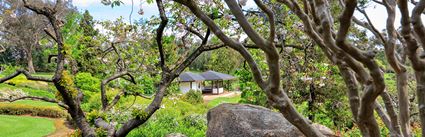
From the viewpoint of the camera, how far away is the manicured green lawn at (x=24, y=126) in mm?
12984

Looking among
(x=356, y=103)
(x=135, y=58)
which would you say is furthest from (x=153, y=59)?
(x=356, y=103)

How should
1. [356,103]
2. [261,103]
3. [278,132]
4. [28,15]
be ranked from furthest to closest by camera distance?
[28,15] → [261,103] → [278,132] → [356,103]

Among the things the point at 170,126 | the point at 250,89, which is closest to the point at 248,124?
the point at 250,89

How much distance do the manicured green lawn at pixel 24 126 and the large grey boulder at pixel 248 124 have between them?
29.1 feet

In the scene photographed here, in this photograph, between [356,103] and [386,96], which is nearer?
[356,103]

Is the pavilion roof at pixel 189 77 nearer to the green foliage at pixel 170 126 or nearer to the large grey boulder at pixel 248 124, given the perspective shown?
the green foliage at pixel 170 126

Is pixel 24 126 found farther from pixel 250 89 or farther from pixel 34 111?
pixel 250 89

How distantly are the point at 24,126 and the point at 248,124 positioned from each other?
1104 centimetres

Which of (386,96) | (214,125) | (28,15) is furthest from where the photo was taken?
(28,15)

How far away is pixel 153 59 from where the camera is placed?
7.28m

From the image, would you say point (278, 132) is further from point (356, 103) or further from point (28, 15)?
point (28, 15)

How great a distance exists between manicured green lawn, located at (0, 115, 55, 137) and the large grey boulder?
29.1 feet

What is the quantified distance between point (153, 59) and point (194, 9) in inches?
197

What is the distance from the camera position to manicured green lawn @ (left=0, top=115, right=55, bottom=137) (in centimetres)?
1298
